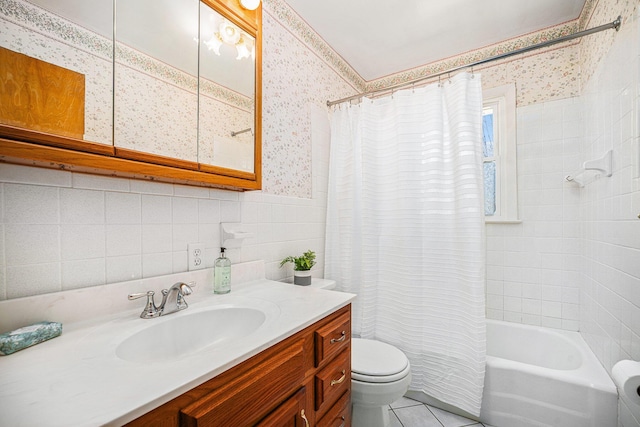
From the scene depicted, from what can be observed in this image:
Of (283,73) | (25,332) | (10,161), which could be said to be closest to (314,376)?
(25,332)

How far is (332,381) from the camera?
1.09 metres

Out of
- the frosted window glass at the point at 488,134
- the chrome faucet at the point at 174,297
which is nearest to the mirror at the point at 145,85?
the chrome faucet at the point at 174,297

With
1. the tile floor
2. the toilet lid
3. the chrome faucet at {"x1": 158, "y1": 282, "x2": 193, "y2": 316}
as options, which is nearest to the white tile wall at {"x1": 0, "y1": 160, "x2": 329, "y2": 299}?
the chrome faucet at {"x1": 158, "y1": 282, "x2": 193, "y2": 316}

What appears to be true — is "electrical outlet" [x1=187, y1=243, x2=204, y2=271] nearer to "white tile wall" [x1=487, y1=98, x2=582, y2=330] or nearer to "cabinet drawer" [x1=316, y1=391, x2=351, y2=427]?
"cabinet drawer" [x1=316, y1=391, x2=351, y2=427]

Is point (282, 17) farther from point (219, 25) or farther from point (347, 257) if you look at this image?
point (347, 257)

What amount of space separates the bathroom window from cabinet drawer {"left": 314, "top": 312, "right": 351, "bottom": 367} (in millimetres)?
1632

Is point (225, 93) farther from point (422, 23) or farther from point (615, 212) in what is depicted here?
point (615, 212)

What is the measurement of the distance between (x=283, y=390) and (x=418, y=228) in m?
1.24

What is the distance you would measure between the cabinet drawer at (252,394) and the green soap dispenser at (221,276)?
49cm

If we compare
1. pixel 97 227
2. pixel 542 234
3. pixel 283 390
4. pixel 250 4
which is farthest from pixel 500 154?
pixel 97 227

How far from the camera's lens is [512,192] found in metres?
2.12

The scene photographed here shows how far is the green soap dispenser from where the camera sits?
123 cm

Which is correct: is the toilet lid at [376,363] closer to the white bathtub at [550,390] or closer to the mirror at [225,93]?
the white bathtub at [550,390]

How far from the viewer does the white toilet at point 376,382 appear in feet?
4.44
